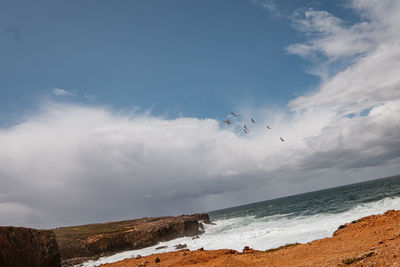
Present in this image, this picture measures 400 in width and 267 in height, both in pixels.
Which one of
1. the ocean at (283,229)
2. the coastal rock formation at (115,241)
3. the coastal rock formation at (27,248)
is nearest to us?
the coastal rock formation at (27,248)

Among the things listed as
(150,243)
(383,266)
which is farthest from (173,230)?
(383,266)

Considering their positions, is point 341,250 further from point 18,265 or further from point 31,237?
point 31,237

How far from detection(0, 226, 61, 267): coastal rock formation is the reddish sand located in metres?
4.89

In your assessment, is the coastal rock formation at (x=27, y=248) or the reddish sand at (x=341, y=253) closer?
the reddish sand at (x=341, y=253)

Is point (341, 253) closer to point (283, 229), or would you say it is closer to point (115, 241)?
point (283, 229)

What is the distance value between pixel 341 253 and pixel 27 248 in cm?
1715

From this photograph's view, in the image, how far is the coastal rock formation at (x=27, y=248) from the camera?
45.7 feet

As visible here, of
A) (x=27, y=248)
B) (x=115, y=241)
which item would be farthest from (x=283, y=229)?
(x=115, y=241)

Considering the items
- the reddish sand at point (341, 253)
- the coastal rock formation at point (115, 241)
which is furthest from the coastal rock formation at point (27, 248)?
the coastal rock formation at point (115, 241)

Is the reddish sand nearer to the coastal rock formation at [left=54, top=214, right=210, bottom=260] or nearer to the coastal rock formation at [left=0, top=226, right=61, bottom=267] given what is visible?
the coastal rock formation at [left=0, top=226, right=61, bottom=267]

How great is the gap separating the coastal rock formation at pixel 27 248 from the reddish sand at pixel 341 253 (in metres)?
4.89

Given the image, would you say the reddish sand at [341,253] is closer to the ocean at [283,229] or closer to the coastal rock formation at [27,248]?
the coastal rock formation at [27,248]

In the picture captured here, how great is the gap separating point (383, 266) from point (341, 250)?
4.17 meters

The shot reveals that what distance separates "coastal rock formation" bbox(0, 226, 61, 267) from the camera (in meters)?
13.9
